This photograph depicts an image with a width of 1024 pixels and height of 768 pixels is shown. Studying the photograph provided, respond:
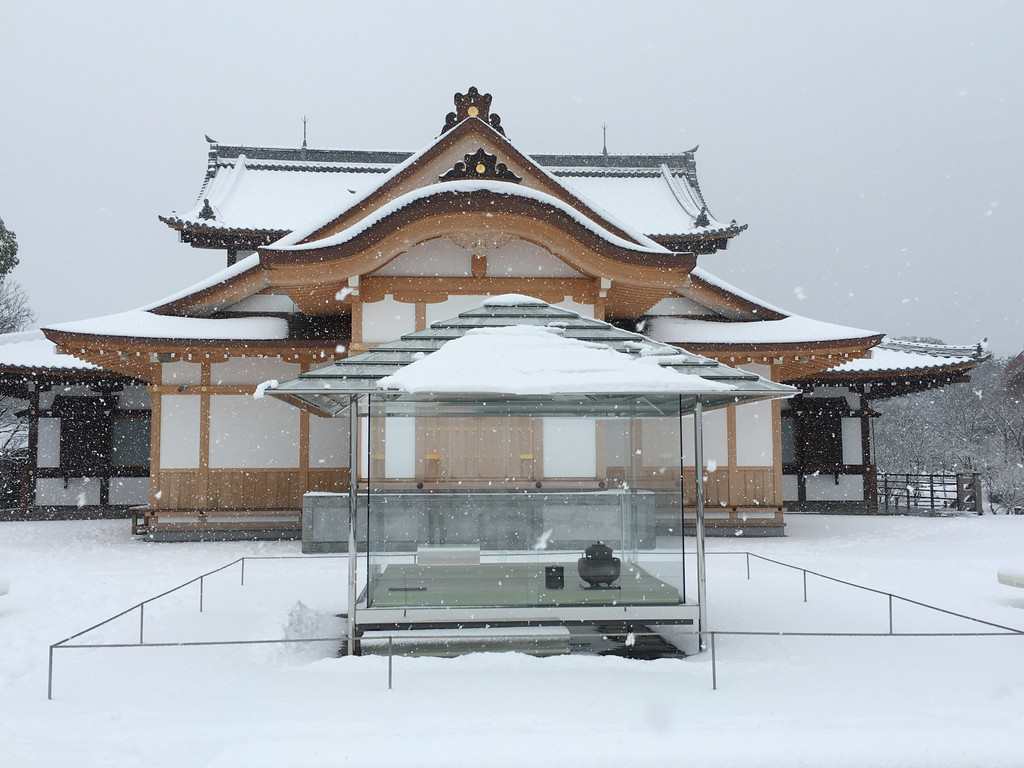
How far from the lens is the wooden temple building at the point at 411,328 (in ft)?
42.3

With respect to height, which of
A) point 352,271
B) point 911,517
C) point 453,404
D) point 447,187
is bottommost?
point 911,517

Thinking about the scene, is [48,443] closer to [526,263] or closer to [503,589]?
[526,263]

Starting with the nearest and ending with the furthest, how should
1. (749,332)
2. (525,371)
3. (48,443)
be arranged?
1. (525,371)
2. (749,332)
3. (48,443)

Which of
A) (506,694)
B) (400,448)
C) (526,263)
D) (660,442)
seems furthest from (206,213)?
(506,694)

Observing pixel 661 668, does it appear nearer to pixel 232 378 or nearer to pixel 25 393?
pixel 232 378

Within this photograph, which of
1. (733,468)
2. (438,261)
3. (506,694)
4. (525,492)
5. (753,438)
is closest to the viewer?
(506,694)

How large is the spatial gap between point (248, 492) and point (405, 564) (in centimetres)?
822

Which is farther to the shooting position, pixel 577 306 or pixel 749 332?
pixel 749 332

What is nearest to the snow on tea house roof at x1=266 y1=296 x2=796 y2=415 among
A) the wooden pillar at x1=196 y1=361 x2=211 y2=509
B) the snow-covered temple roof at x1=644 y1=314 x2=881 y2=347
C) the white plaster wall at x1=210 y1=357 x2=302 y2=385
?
the snow-covered temple roof at x1=644 y1=314 x2=881 y2=347

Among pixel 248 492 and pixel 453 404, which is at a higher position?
pixel 453 404

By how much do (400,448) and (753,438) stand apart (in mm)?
7226

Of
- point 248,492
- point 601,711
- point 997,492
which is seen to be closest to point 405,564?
point 601,711

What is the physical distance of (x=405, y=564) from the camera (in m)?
7.72

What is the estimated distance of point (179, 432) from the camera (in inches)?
587
